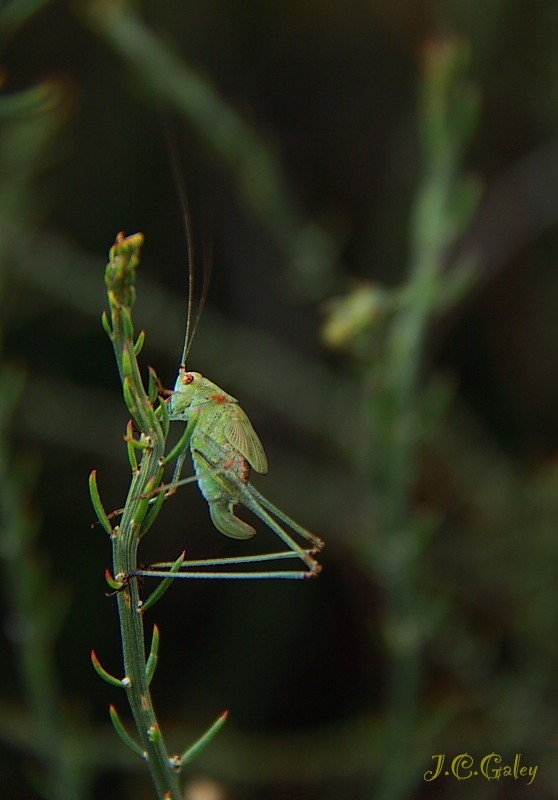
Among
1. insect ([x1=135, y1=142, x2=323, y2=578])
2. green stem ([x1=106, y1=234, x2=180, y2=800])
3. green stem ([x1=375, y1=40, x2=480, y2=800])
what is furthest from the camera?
green stem ([x1=375, y1=40, x2=480, y2=800])

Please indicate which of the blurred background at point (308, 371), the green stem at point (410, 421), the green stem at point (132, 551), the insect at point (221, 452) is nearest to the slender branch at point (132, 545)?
the green stem at point (132, 551)

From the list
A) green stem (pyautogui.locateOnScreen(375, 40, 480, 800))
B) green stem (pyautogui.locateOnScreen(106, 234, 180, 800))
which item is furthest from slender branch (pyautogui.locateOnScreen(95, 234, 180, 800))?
green stem (pyautogui.locateOnScreen(375, 40, 480, 800))

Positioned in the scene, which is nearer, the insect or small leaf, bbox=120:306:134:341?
small leaf, bbox=120:306:134:341

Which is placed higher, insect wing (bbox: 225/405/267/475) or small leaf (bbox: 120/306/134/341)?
small leaf (bbox: 120/306/134/341)

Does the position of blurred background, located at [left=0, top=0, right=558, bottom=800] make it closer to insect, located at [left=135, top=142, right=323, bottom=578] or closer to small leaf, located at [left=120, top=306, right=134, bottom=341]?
insect, located at [left=135, top=142, right=323, bottom=578]

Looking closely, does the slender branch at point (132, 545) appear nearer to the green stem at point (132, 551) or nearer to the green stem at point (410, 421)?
the green stem at point (132, 551)

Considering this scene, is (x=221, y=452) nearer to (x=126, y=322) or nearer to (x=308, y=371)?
(x=126, y=322)

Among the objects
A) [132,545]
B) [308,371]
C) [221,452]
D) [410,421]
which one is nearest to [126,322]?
[132,545]
